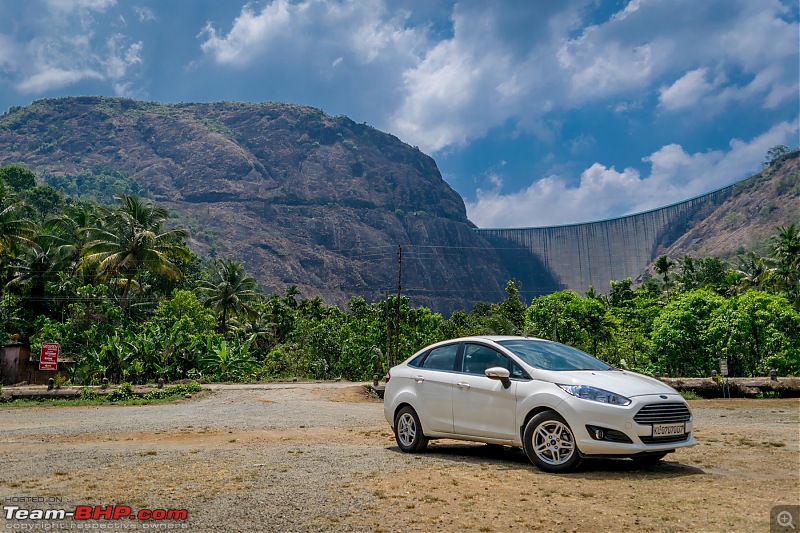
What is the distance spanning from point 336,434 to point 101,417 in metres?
9.28

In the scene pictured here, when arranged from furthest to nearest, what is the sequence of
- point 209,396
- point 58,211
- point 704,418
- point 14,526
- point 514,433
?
point 58,211 < point 209,396 < point 704,418 < point 514,433 < point 14,526

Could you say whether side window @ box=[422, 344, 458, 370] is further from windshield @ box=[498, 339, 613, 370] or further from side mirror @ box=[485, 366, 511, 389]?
side mirror @ box=[485, 366, 511, 389]

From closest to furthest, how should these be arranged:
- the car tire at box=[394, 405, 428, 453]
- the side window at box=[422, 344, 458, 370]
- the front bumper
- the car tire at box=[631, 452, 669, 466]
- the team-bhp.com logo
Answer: the team-bhp.com logo < the front bumper < the car tire at box=[631, 452, 669, 466] < the side window at box=[422, 344, 458, 370] < the car tire at box=[394, 405, 428, 453]

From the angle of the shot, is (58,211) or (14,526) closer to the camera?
(14,526)

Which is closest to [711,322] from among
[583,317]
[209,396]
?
[583,317]

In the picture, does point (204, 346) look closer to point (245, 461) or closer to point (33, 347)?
point (33, 347)

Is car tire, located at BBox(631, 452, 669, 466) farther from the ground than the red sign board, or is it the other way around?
the red sign board

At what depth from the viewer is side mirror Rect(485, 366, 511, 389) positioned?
7.23m

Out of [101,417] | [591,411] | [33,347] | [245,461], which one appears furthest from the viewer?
[33,347]

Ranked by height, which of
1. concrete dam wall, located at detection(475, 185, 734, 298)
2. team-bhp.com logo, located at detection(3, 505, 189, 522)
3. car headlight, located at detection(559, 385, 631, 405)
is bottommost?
team-bhp.com logo, located at detection(3, 505, 189, 522)

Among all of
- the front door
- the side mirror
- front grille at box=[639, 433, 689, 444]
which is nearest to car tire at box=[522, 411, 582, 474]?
the front door

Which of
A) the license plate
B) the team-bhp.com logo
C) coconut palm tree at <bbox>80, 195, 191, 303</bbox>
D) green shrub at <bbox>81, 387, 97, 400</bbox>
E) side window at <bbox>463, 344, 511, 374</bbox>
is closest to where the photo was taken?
the team-bhp.com logo

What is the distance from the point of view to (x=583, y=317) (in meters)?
40.8

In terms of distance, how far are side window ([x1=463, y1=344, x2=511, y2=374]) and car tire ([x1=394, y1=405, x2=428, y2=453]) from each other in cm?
110
